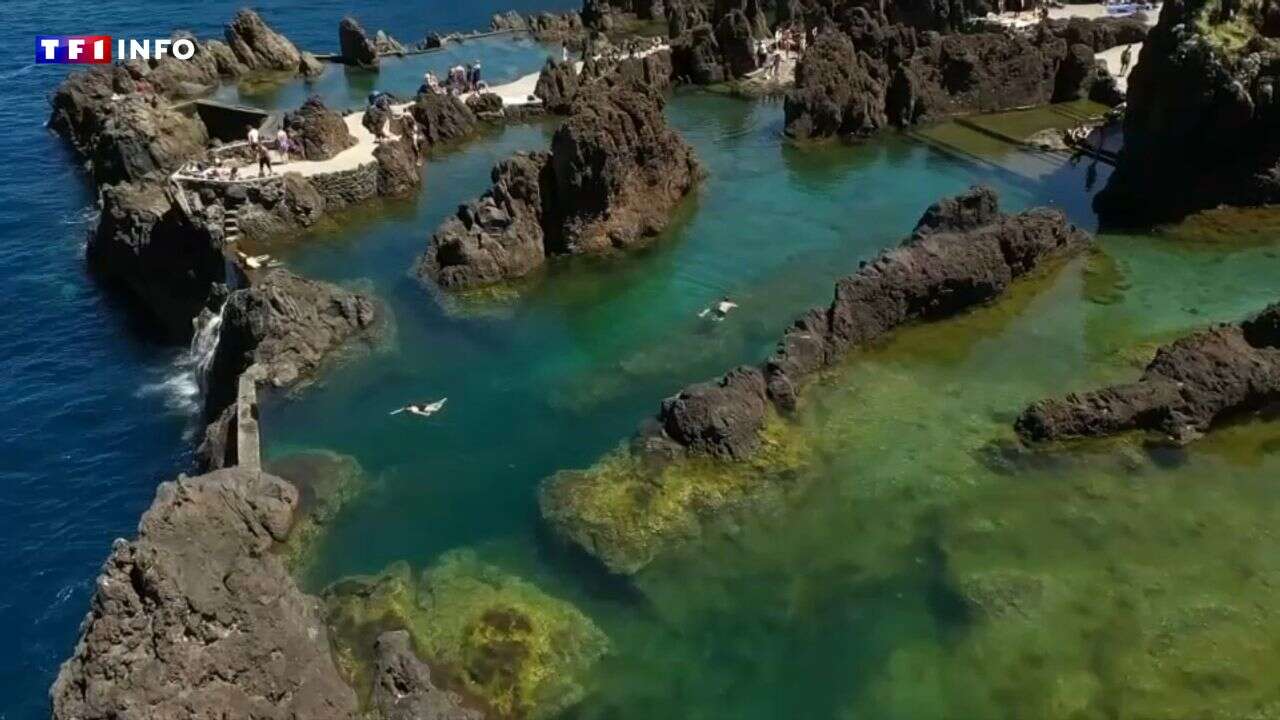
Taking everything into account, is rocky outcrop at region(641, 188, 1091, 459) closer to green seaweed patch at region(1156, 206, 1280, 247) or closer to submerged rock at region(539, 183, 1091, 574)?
submerged rock at region(539, 183, 1091, 574)

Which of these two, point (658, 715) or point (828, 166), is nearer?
point (658, 715)

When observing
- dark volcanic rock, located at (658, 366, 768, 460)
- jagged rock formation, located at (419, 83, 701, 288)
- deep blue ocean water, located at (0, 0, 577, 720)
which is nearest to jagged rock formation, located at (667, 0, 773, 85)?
jagged rock formation, located at (419, 83, 701, 288)

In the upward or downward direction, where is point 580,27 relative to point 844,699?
upward

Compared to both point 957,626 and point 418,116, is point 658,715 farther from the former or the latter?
point 418,116

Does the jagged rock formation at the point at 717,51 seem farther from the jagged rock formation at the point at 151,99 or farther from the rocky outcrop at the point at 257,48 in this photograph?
the rocky outcrop at the point at 257,48

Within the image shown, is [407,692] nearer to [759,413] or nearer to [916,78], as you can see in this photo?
[759,413]

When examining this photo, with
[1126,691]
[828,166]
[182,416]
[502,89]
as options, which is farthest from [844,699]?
[502,89]

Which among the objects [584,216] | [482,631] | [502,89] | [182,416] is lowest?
[182,416]
